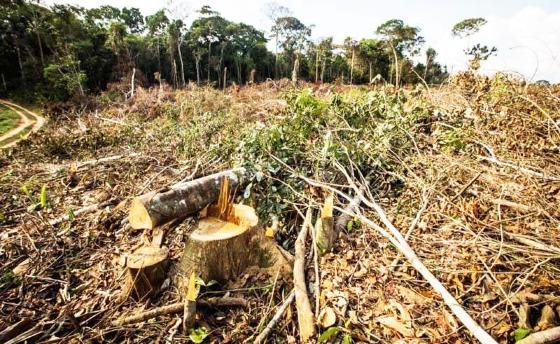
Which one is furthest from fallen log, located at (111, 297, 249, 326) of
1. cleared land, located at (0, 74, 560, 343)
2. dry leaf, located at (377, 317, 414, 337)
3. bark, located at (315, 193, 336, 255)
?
dry leaf, located at (377, 317, 414, 337)

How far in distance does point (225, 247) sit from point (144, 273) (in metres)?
0.70

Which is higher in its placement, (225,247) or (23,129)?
(23,129)

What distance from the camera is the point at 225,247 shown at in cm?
266

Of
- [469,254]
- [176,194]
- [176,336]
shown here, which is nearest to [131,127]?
[176,194]

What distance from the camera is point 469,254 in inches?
102

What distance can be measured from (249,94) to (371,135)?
30.1 ft

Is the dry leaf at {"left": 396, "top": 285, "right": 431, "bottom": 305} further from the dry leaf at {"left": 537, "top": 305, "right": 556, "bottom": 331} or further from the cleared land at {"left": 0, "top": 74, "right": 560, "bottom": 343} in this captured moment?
the dry leaf at {"left": 537, "top": 305, "right": 556, "bottom": 331}

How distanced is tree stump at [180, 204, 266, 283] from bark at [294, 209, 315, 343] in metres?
0.36

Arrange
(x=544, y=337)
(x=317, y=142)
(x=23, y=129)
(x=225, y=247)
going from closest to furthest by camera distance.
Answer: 1. (x=544, y=337)
2. (x=225, y=247)
3. (x=317, y=142)
4. (x=23, y=129)

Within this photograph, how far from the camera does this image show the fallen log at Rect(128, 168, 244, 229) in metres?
2.84

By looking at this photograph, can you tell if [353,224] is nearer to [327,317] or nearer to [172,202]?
[327,317]

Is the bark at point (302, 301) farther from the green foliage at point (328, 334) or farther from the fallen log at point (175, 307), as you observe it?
the fallen log at point (175, 307)

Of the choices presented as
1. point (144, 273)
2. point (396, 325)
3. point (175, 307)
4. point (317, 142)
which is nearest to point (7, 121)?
point (317, 142)

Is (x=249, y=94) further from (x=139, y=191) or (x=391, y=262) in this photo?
(x=391, y=262)
